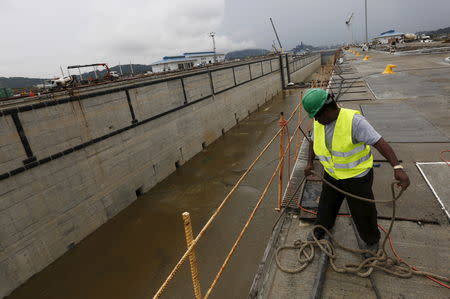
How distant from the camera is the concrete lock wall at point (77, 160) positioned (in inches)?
231

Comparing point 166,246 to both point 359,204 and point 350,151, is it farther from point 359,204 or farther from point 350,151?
point 350,151

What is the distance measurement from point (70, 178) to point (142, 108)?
164 inches

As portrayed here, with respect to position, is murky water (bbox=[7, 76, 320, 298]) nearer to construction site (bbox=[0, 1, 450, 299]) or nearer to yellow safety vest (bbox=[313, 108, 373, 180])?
construction site (bbox=[0, 1, 450, 299])

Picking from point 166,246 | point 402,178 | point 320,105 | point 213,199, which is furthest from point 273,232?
point 213,199

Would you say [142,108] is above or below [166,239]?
above

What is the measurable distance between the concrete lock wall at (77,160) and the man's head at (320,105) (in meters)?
6.74

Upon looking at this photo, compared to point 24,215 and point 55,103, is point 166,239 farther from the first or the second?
point 55,103

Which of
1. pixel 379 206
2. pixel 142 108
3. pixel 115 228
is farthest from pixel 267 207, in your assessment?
pixel 142 108

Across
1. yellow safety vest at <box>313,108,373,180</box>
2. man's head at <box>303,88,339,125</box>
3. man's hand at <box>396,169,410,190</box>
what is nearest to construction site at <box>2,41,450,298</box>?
man's hand at <box>396,169,410,190</box>

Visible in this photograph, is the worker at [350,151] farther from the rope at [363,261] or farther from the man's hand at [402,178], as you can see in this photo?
the rope at [363,261]

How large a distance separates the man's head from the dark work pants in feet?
2.53

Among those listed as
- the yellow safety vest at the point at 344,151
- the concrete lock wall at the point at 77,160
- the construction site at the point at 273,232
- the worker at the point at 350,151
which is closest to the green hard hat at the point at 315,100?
the worker at the point at 350,151

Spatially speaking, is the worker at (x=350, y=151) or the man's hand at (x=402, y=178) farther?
the worker at (x=350, y=151)

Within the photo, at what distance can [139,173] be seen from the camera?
31.4 ft
